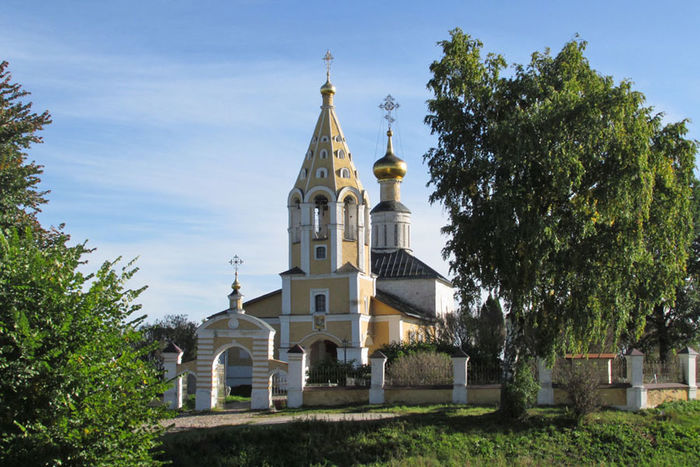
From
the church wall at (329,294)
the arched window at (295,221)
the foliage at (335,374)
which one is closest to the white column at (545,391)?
the foliage at (335,374)

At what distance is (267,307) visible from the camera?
32.4 metres

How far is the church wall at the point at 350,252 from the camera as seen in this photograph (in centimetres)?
3071

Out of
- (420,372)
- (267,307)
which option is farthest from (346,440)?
(267,307)

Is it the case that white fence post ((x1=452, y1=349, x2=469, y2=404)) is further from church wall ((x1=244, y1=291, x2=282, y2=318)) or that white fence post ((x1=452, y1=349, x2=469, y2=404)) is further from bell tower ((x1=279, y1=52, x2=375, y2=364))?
church wall ((x1=244, y1=291, x2=282, y2=318))

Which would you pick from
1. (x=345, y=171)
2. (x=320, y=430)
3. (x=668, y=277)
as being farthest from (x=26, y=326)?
(x=345, y=171)

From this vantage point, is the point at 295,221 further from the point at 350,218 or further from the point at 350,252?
the point at 350,252

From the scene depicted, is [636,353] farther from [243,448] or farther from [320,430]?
[243,448]

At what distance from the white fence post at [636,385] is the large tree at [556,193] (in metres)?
1.77

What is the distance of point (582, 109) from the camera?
14.8 meters

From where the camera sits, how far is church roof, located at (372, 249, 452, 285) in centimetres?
3609

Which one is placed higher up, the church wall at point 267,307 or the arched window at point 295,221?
the arched window at point 295,221

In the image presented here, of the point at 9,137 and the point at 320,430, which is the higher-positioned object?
the point at 9,137

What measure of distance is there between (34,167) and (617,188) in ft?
41.9

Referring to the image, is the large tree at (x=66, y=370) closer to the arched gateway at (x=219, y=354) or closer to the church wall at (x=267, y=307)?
the arched gateway at (x=219, y=354)
